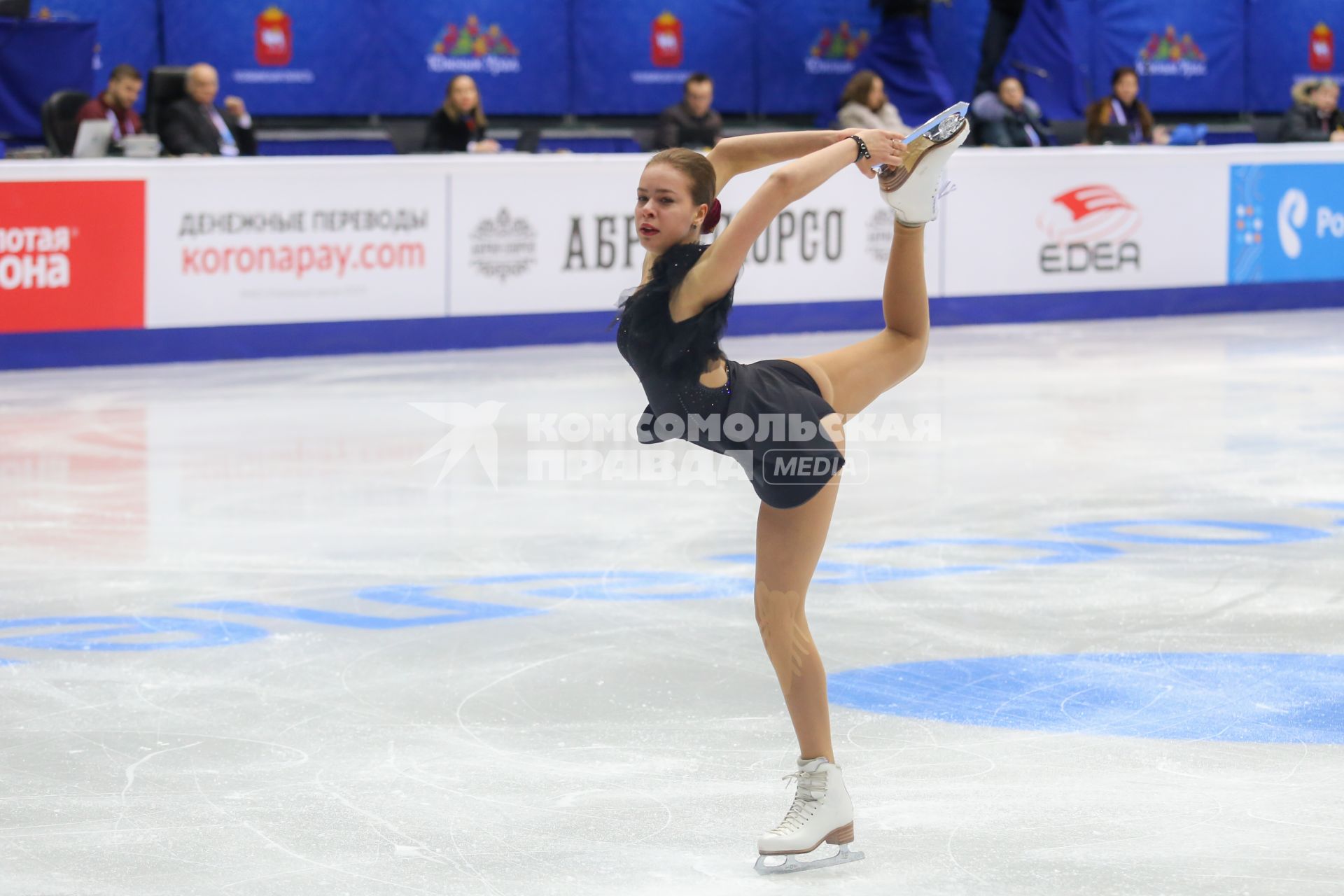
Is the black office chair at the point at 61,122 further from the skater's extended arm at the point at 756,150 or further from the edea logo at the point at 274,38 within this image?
the skater's extended arm at the point at 756,150

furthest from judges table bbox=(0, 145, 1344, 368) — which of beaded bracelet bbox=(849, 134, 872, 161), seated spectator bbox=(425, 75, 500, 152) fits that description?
beaded bracelet bbox=(849, 134, 872, 161)

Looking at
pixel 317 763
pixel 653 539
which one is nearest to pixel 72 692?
pixel 317 763

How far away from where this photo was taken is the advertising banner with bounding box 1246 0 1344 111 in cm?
2102

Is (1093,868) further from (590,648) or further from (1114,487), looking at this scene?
(1114,487)

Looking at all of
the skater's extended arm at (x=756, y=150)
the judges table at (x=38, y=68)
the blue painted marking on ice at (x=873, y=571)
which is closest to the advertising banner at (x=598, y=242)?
the judges table at (x=38, y=68)

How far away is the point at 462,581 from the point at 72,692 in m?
1.60

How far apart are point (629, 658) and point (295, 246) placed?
725 cm

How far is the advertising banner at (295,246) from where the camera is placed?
11.5 metres

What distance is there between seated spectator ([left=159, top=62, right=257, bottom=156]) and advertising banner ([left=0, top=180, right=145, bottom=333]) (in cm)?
118

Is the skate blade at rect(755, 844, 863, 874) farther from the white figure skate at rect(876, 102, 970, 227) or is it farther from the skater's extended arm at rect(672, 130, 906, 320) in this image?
the white figure skate at rect(876, 102, 970, 227)

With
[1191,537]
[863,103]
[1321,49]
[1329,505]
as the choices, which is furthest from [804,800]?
→ [1321,49]

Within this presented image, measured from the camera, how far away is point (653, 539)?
6863 millimetres

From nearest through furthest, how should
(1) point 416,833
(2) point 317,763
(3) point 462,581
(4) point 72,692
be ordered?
(1) point 416,833 → (2) point 317,763 → (4) point 72,692 → (3) point 462,581

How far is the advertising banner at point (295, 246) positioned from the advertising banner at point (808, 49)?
7.47 metres
